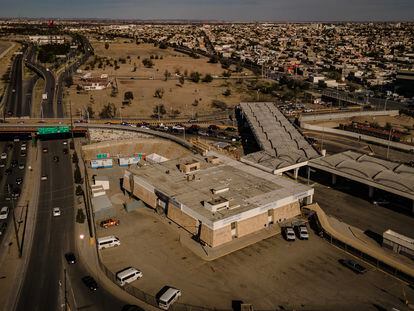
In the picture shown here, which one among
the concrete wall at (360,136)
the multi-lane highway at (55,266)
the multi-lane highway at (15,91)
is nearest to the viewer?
the multi-lane highway at (55,266)

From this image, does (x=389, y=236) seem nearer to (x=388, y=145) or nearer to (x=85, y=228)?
(x=85, y=228)

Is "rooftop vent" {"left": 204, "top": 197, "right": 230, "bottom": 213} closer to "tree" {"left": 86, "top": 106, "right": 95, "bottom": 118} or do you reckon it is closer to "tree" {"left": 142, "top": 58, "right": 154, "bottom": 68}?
"tree" {"left": 86, "top": 106, "right": 95, "bottom": 118}

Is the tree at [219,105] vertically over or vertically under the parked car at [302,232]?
over

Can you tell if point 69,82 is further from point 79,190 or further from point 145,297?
point 145,297

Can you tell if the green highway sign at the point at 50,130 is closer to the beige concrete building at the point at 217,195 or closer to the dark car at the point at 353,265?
the beige concrete building at the point at 217,195

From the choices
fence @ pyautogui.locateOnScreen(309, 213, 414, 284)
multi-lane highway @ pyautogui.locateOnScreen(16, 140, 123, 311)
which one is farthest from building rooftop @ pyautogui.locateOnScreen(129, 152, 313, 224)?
multi-lane highway @ pyautogui.locateOnScreen(16, 140, 123, 311)

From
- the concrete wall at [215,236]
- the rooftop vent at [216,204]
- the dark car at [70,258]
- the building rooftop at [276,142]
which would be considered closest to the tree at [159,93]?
the building rooftop at [276,142]
